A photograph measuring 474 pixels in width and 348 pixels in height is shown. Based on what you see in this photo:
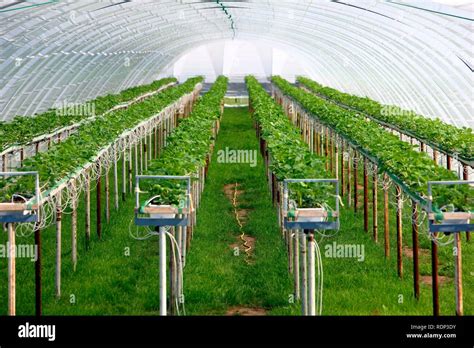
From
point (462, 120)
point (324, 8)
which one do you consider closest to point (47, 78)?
point (324, 8)

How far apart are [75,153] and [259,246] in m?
4.25

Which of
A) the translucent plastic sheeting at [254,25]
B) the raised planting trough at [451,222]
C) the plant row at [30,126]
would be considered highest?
the translucent plastic sheeting at [254,25]

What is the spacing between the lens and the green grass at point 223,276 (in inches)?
453

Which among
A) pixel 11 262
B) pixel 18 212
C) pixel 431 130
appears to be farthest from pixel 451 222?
pixel 431 130

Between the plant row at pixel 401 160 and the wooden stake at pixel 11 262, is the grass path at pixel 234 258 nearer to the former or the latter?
the plant row at pixel 401 160

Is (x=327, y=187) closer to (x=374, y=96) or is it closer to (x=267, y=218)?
(x=267, y=218)

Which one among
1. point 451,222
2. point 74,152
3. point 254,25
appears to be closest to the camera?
point 451,222

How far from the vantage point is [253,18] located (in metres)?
35.8

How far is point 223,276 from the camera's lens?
43.8ft

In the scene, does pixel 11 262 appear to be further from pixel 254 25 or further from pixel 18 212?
pixel 254 25

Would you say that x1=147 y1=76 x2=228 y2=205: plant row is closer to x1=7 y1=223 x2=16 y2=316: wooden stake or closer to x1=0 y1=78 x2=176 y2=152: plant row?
x1=7 y1=223 x2=16 y2=316: wooden stake

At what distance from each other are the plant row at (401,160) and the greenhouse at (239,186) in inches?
1.4

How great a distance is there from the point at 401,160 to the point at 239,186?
36.7 ft

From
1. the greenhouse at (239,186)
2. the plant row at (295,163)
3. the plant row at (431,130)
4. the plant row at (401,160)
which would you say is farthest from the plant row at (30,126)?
the plant row at (431,130)
